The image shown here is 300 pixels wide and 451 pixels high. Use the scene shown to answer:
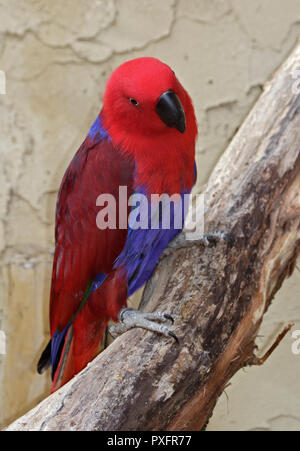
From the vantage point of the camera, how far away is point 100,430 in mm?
606

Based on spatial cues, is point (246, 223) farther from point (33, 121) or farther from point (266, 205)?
point (33, 121)

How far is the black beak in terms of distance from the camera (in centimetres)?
75

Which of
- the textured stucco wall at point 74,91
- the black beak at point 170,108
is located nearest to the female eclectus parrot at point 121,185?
the black beak at point 170,108

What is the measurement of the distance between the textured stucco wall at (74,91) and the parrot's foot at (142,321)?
45cm

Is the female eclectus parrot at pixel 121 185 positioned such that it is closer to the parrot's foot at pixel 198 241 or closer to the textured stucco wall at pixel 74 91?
the parrot's foot at pixel 198 241

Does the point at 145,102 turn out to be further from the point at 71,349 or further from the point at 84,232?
the point at 71,349

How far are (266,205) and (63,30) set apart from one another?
615 mm

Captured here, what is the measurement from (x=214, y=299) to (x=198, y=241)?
137 mm

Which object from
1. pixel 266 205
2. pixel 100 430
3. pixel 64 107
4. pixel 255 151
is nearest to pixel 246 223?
pixel 266 205

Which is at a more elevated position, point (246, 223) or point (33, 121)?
point (33, 121)

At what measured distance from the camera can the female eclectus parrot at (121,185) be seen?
764 millimetres

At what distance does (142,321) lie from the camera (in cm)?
74

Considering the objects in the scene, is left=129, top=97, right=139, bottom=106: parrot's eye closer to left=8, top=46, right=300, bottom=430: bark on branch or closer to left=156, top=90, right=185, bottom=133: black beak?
left=156, top=90, right=185, bottom=133: black beak

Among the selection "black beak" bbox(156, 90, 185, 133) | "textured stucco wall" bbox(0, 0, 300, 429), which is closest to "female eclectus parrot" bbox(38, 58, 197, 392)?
"black beak" bbox(156, 90, 185, 133)
